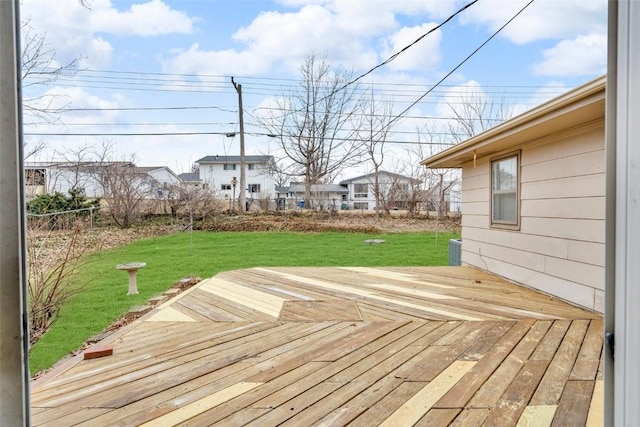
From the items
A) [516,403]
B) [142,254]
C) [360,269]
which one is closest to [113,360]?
[516,403]

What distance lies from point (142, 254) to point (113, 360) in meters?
6.05

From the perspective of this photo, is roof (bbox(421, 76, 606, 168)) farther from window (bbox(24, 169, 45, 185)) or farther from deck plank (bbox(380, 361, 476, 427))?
window (bbox(24, 169, 45, 185))

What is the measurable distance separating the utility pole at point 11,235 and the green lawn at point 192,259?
2.38 meters

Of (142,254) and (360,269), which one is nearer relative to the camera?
(360,269)

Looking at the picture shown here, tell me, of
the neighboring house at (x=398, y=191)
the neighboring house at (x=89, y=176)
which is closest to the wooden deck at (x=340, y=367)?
the neighboring house at (x=89, y=176)

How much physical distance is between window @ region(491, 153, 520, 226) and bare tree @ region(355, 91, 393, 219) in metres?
9.25

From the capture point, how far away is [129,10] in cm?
530

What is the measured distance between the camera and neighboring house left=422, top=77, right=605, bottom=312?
136 inches

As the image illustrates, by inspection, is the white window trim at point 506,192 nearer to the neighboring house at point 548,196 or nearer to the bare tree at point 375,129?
the neighboring house at point 548,196

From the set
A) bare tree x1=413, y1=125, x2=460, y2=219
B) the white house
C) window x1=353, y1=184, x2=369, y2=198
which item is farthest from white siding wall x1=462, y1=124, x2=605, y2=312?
window x1=353, y1=184, x2=369, y2=198

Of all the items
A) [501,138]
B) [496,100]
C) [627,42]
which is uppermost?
[496,100]

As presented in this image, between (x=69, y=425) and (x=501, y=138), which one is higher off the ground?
Answer: (x=501, y=138)

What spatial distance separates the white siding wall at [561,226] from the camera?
138 inches

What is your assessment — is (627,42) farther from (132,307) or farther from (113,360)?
(132,307)
